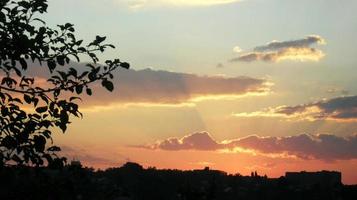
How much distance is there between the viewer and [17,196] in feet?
32.8

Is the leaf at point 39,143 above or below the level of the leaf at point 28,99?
below

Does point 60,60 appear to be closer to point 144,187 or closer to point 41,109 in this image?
point 41,109

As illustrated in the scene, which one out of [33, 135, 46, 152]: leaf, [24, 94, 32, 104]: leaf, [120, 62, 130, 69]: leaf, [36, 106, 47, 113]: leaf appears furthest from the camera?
[120, 62, 130, 69]: leaf

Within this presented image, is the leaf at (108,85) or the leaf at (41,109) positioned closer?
the leaf at (41,109)

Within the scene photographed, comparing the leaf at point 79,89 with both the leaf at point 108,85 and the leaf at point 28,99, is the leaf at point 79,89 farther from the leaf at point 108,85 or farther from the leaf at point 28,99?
the leaf at point 28,99

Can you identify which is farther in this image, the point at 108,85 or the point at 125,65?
the point at 125,65

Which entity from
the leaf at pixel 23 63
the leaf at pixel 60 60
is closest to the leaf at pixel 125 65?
the leaf at pixel 60 60

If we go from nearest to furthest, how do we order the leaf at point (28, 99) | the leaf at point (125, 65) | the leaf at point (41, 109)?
the leaf at point (41, 109) → the leaf at point (28, 99) → the leaf at point (125, 65)

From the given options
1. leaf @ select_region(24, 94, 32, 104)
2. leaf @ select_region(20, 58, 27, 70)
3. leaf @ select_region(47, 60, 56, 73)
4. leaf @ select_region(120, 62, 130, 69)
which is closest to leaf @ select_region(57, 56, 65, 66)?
leaf @ select_region(47, 60, 56, 73)

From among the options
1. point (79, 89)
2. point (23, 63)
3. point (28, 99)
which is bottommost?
point (28, 99)

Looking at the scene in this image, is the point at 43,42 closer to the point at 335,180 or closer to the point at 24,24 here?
the point at 24,24

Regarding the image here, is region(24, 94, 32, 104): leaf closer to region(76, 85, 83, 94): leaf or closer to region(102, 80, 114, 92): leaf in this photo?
region(76, 85, 83, 94): leaf

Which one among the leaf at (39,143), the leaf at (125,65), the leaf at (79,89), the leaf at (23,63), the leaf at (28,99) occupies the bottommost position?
the leaf at (39,143)

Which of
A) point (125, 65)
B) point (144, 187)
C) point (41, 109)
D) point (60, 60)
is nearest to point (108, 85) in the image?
point (125, 65)
